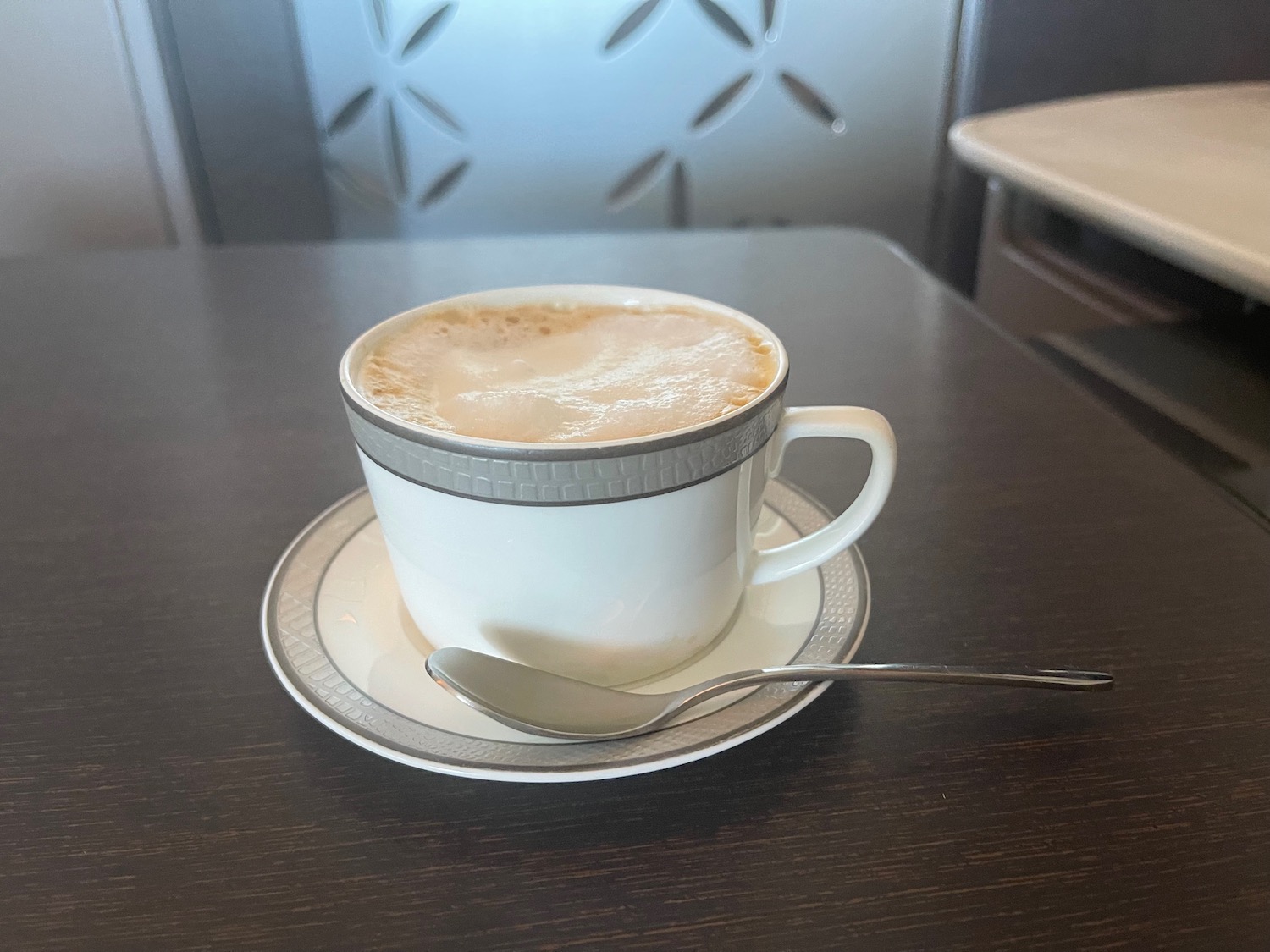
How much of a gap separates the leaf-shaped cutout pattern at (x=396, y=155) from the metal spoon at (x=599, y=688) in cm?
143

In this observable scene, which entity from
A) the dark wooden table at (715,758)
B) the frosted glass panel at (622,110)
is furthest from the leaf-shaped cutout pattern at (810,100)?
the dark wooden table at (715,758)

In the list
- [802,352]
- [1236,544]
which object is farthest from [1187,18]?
[1236,544]

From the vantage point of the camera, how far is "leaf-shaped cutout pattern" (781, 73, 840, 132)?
159 cm

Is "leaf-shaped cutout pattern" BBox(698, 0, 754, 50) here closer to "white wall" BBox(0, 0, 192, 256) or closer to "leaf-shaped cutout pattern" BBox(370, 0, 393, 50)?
"leaf-shaped cutout pattern" BBox(370, 0, 393, 50)

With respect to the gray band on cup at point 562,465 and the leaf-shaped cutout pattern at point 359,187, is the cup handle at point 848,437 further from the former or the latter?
the leaf-shaped cutout pattern at point 359,187

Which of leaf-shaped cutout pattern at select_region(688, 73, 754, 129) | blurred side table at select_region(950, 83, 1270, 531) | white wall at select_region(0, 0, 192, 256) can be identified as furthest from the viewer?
leaf-shaped cutout pattern at select_region(688, 73, 754, 129)

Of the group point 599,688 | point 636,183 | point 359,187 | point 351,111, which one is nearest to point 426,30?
point 351,111

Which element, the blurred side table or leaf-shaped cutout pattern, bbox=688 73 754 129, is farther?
leaf-shaped cutout pattern, bbox=688 73 754 129

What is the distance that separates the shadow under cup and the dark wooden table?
0.05 m

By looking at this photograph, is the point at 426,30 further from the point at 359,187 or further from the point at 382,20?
the point at 359,187

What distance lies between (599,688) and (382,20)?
1.46 m

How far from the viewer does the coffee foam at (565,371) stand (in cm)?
34

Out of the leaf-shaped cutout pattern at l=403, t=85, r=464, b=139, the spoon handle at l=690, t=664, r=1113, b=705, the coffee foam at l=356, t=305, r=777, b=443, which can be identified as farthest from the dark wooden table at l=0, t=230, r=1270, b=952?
the leaf-shaped cutout pattern at l=403, t=85, r=464, b=139

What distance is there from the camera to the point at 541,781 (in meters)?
0.29
